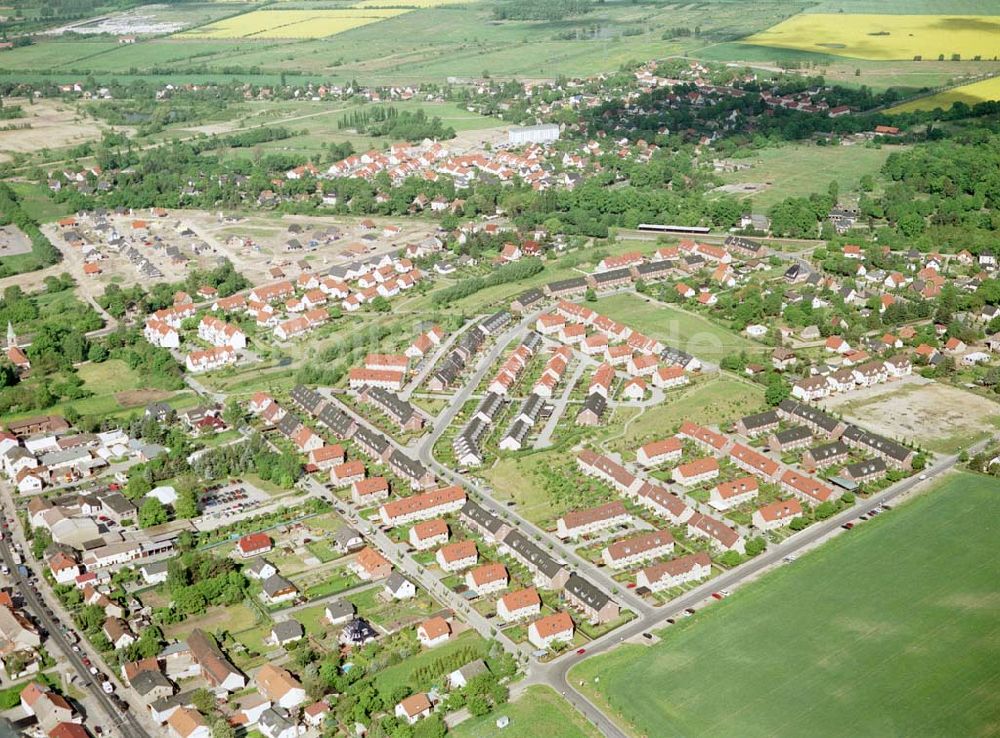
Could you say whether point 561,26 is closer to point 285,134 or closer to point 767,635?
point 285,134

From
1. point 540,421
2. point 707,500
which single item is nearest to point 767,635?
point 707,500

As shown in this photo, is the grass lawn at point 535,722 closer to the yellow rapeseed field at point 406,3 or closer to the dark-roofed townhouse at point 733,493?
the dark-roofed townhouse at point 733,493

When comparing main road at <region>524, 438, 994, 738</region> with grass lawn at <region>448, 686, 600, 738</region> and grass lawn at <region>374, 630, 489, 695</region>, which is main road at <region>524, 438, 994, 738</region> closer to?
grass lawn at <region>448, 686, 600, 738</region>

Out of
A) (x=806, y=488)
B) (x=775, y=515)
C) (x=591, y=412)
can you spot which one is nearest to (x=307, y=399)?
(x=591, y=412)

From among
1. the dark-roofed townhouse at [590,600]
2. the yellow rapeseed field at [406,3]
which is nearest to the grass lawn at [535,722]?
the dark-roofed townhouse at [590,600]

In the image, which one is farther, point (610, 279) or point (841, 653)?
point (610, 279)

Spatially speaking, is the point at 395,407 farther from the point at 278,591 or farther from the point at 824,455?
the point at 824,455
